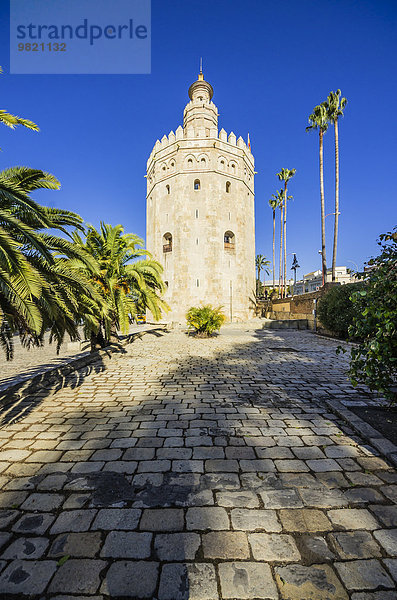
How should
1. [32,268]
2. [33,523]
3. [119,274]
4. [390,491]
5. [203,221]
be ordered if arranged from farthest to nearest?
[203,221] < [119,274] < [32,268] < [390,491] < [33,523]

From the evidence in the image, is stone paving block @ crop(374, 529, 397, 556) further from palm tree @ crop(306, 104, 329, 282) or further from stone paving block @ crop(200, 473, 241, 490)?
palm tree @ crop(306, 104, 329, 282)

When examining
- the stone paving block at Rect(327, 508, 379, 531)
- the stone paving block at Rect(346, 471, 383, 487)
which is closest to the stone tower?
the stone paving block at Rect(346, 471, 383, 487)

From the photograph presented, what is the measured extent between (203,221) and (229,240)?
3521 mm

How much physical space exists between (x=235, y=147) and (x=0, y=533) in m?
30.4

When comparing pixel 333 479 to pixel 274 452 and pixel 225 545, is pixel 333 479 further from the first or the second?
pixel 225 545

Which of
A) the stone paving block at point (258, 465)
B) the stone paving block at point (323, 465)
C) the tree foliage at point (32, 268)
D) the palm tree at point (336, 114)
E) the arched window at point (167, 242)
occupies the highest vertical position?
the palm tree at point (336, 114)

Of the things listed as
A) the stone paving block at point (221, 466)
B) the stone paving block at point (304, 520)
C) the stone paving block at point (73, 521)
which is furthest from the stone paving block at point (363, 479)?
the stone paving block at point (73, 521)

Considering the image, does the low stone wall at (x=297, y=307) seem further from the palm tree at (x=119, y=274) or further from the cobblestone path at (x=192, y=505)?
the cobblestone path at (x=192, y=505)

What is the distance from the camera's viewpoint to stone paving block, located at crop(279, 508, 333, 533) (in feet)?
5.91

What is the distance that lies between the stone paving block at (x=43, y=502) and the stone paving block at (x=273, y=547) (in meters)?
1.54

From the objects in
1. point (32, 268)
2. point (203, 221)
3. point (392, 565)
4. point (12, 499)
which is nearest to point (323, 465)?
point (392, 565)

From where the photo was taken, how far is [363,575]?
1489 millimetres

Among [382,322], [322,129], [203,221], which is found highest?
[322,129]

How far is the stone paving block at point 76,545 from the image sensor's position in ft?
5.32
